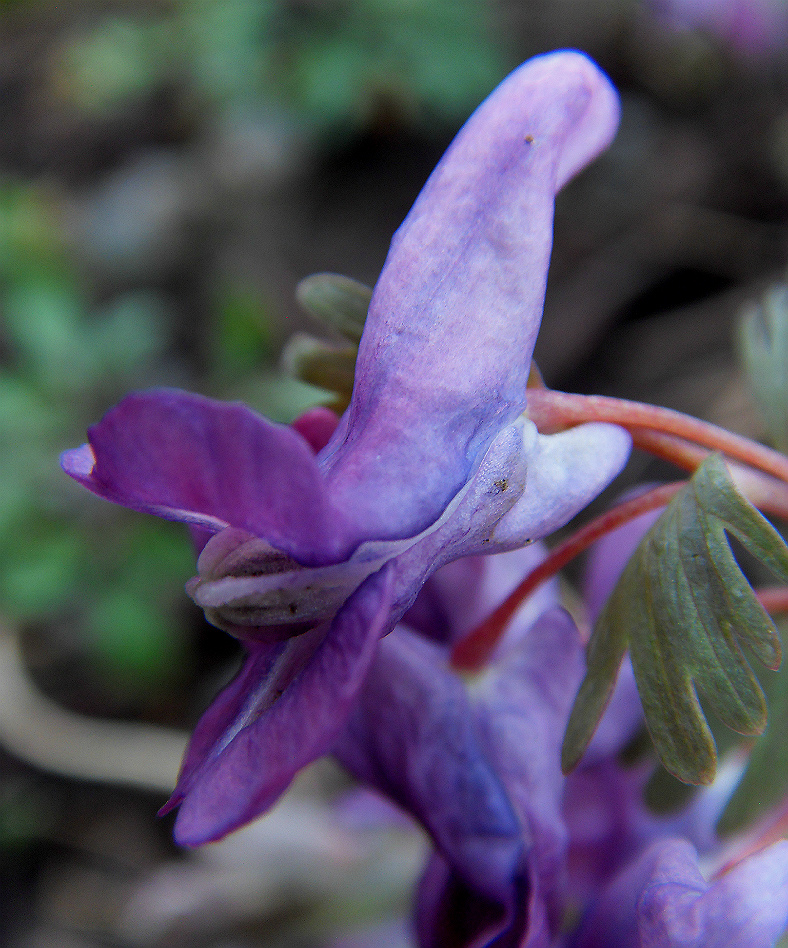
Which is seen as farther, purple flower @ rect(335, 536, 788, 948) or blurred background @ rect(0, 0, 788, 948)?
blurred background @ rect(0, 0, 788, 948)

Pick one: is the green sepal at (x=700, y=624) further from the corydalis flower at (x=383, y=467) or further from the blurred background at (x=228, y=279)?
the blurred background at (x=228, y=279)

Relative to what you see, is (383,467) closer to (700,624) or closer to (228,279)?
(700,624)

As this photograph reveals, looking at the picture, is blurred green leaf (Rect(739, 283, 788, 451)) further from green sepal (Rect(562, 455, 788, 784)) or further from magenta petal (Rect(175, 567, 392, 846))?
magenta petal (Rect(175, 567, 392, 846))

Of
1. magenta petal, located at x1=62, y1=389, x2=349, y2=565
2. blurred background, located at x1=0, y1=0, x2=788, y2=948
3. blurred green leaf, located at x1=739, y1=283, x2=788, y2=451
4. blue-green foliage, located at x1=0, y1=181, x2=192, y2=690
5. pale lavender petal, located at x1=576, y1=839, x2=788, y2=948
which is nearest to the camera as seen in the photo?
magenta petal, located at x1=62, y1=389, x2=349, y2=565

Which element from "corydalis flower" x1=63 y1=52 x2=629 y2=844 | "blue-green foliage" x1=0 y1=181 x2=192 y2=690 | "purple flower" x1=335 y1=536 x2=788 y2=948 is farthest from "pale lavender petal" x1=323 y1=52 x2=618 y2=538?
"blue-green foliage" x1=0 y1=181 x2=192 y2=690

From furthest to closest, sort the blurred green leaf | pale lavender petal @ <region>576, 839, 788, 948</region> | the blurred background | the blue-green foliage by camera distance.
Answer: the blue-green foliage < the blurred background < the blurred green leaf < pale lavender petal @ <region>576, 839, 788, 948</region>

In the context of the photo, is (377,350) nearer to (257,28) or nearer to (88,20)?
(257,28)

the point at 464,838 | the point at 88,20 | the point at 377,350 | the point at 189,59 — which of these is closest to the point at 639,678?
the point at 464,838
